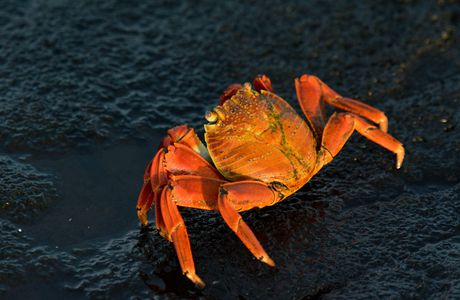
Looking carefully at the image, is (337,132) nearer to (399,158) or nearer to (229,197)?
(399,158)

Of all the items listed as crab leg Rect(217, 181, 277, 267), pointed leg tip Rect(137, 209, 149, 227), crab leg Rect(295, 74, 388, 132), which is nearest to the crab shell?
crab leg Rect(217, 181, 277, 267)

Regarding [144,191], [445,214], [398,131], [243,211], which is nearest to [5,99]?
[144,191]

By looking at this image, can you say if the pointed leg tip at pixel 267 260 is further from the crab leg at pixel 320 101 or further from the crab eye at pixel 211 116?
the crab leg at pixel 320 101

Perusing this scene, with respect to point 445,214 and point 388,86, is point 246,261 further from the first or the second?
point 388,86

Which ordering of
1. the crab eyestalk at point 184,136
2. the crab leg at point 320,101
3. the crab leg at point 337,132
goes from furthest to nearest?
1. the crab leg at point 320,101
2. the crab leg at point 337,132
3. the crab eyestalk at point 184,136

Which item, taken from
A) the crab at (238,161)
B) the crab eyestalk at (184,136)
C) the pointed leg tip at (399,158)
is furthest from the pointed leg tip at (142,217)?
the pointed leg tip at (399,158)

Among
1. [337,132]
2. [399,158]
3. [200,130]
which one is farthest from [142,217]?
[399,158]

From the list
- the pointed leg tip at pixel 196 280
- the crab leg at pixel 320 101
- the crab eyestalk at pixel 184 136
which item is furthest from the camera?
the crab leg at pixel 320 101
